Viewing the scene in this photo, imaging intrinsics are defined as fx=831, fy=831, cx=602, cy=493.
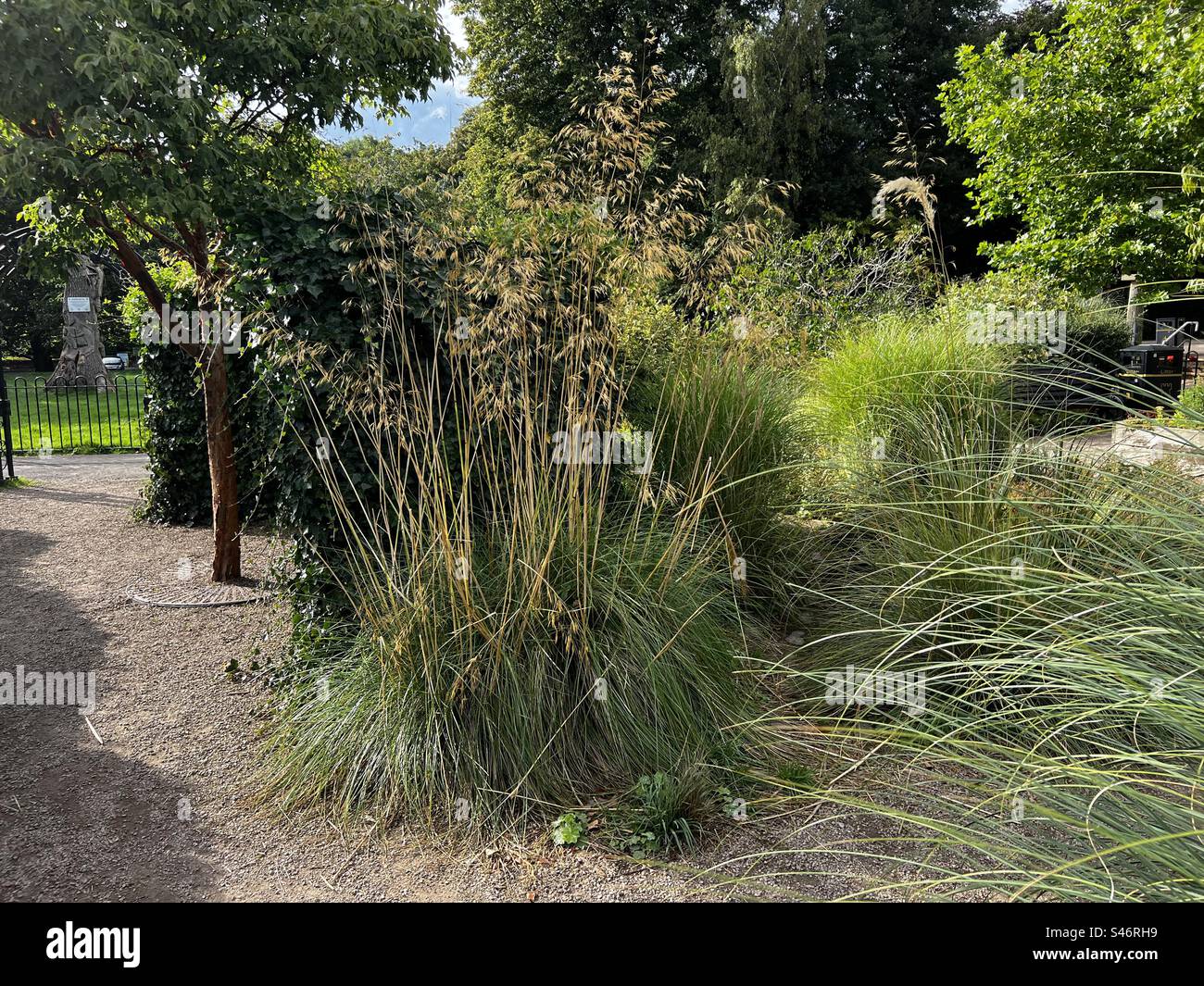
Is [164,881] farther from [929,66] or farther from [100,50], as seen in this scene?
[929,66]

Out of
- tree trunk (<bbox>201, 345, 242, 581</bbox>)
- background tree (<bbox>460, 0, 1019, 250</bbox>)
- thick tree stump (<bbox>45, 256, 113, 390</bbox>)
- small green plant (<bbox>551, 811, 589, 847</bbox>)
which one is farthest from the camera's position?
background tree (<bbox>460, 0, 1019, 250</bbox>)

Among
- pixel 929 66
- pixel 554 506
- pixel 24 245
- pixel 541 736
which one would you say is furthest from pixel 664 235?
pixel 929 66

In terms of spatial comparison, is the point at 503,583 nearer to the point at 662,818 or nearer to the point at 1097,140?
the point at 662,818

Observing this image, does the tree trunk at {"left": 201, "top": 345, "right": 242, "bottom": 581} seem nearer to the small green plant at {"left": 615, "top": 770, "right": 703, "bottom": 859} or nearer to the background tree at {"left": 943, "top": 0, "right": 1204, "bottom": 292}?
the small green plant at {"left": 615, "top": 770, "right": 703, "bottom": 859}

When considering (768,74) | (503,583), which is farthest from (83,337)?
(503,583)

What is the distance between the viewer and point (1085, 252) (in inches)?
414

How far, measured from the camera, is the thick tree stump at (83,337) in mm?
15656

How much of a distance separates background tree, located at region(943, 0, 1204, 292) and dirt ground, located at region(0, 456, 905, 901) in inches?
364

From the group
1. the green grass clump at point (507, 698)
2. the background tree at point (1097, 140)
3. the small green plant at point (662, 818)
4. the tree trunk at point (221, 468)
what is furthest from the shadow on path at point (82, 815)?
the background tree at point (1097, 140)

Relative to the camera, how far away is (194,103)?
4191mm

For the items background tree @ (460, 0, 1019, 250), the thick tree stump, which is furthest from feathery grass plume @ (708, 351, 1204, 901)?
background tree @ (460, 0, 1019, 250)

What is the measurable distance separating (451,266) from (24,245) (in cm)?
356

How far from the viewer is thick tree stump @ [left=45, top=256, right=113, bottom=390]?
51.4 feet

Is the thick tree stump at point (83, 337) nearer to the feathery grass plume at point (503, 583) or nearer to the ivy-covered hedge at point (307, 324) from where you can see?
the ivy-covered hedge at point (307, 324)
